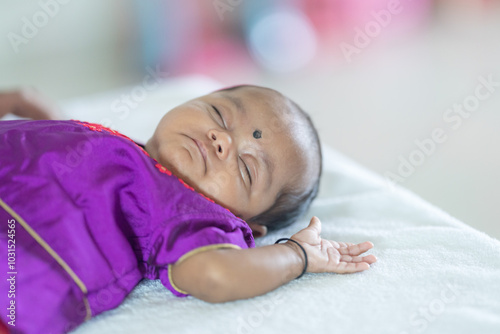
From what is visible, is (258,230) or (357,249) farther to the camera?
(258,230)

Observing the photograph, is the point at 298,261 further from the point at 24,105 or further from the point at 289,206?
the point at 24,105

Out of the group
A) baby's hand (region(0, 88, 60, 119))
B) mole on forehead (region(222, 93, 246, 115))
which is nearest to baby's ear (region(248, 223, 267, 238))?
mole on forehead (region(222, 93, 246, 115))

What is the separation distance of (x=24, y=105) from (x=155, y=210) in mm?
815

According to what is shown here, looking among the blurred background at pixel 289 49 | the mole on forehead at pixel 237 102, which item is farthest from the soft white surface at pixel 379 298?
the blurred background at pixel 289 49

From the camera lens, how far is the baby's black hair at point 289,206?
1174 mm

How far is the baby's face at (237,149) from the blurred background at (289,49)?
5.41ft

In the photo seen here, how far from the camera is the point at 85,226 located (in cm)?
90

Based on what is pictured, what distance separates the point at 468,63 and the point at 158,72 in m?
2.20

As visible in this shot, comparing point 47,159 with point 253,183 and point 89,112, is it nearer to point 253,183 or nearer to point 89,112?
point 253,183

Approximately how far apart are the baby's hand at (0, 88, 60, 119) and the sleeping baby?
435 mm

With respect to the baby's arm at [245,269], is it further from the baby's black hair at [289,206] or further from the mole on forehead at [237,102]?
the mole on forehead at [237,102]

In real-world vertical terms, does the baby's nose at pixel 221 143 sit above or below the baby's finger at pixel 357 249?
above

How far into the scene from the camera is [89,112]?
1.88 metres

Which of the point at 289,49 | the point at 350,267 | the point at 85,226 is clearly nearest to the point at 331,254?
the point at 350,267
